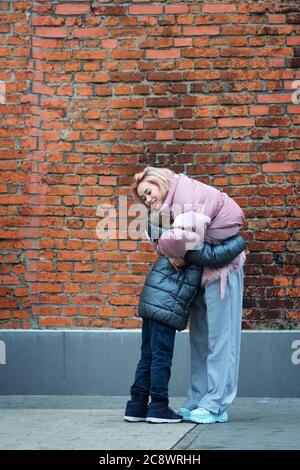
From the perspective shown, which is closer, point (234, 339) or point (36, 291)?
point (234, 339)

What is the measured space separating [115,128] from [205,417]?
2.55 meters

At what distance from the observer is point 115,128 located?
340 inches

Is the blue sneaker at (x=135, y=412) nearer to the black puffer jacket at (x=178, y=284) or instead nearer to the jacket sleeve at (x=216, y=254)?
the black puffer jacket at (x=178, y=284)

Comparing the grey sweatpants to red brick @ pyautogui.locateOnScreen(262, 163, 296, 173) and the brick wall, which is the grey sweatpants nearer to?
the brick wall

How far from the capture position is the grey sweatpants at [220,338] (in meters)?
7.21

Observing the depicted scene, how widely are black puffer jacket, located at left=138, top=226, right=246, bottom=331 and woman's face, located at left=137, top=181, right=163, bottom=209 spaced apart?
0.22m

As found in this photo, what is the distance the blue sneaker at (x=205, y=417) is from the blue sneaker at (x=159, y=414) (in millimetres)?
120

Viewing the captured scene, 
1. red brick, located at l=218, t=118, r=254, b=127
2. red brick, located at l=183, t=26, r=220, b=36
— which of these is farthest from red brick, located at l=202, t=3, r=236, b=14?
red brick, located at l=218, t=118, r=254, b=127

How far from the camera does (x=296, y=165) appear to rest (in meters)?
8.46

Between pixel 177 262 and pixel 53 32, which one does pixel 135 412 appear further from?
pixel 53 32

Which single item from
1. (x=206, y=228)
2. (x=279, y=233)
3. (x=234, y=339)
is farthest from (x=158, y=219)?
(x=279, y=233)

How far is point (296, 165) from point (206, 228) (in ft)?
5.29

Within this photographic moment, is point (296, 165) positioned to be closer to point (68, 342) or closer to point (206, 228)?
point (206, 228)

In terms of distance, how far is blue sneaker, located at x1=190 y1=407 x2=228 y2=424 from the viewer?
23.4ft
